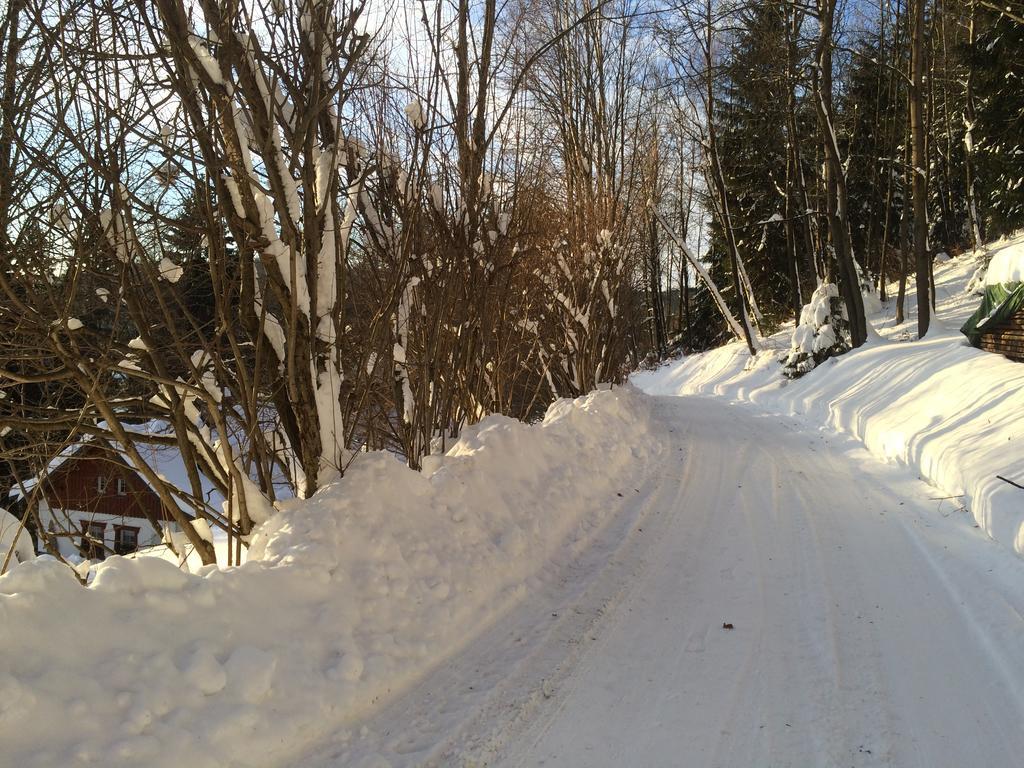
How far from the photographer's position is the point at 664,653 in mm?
3619

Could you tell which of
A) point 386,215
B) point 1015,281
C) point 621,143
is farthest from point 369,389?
point 621,143

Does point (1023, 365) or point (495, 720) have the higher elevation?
point (1023, 365)

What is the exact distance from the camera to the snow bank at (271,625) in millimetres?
2404

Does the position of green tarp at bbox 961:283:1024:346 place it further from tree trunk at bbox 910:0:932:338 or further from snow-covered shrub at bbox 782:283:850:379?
snow-covered shrub at bbox 782:283:850:379

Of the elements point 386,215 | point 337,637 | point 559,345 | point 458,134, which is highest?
point 458,134

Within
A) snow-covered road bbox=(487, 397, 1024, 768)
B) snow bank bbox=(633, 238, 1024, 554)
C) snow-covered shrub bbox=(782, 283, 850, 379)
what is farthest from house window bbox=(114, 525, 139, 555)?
snow-covered shrub bbox=(782, 283, 850, 379)

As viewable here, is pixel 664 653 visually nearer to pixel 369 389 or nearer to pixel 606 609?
pixel 606 609

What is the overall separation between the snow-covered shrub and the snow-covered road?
1106cm

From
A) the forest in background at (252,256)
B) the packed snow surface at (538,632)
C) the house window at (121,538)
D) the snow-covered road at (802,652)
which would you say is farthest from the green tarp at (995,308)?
the house window at (121,538)

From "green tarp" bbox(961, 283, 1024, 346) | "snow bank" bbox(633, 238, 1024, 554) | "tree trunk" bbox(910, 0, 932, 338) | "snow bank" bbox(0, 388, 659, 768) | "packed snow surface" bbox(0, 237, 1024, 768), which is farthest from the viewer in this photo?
"tree trunk" bbox(910, 0, 932, 338)

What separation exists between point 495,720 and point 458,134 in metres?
4.88

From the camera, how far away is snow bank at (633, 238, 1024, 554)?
224 inches

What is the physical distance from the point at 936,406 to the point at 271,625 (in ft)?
29.2

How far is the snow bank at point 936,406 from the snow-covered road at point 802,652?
16.3 inches
